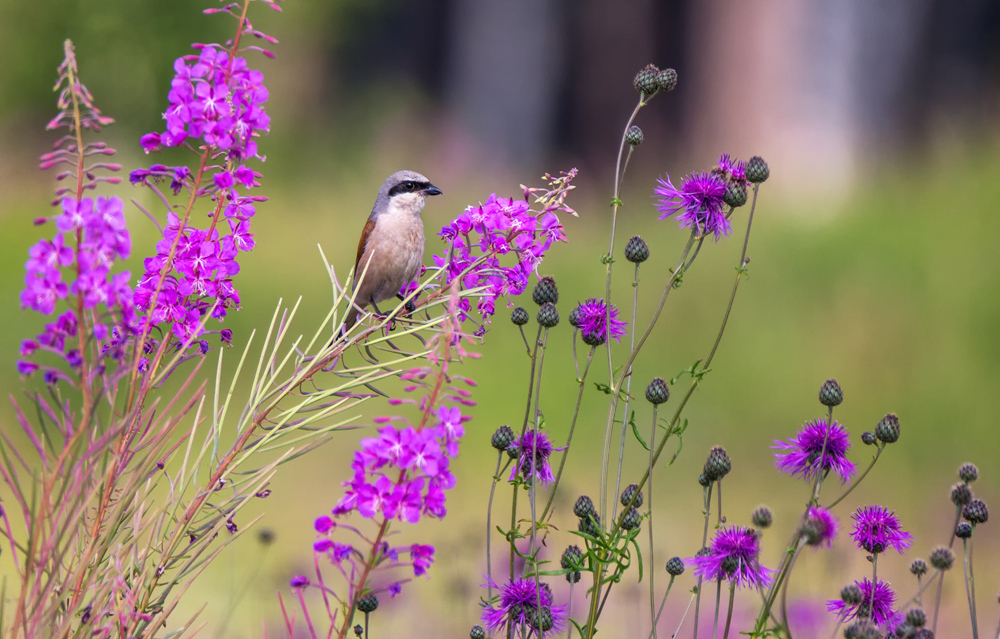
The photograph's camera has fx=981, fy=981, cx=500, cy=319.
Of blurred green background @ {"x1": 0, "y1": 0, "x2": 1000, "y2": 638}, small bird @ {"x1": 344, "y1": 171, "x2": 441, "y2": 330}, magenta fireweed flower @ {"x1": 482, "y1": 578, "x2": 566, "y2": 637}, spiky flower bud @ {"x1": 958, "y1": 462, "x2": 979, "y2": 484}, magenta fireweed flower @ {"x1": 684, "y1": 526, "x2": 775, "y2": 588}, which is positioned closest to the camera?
magenta fireweed flower @ {"x1": 684, "y1": 526, "x2": 775, "y2": 588}

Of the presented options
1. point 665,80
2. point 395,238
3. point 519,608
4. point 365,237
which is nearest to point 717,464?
point 519,608

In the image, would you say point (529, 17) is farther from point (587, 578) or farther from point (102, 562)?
point (102, 562)

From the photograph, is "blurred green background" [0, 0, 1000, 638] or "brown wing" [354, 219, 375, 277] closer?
"brown wing" [354, 219, 375, 277]

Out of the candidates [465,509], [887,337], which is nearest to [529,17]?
[887,337]

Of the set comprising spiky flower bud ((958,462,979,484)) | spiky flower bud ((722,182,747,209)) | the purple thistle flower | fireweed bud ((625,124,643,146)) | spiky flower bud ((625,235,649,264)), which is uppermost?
fireweed bud ((625,124,643,146))

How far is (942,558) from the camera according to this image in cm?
226

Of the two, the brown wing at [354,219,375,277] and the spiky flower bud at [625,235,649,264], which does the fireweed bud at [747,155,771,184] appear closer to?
the spiky flower bud at [625,235,649,264]

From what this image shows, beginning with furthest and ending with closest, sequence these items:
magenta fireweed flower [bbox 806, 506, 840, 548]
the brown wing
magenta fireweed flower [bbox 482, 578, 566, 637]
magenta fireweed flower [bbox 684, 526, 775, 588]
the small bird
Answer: the brown wing → the small bird → magenta fireweed flower [bbox 482, 578, 566, 637] → magenta fireweed flower [bbox 684, 526, 775, 588] → magenta fireweed flower [bbox 806, 506, 840, 548]

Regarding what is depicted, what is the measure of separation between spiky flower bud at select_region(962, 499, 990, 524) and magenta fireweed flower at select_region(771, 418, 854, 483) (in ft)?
1.14

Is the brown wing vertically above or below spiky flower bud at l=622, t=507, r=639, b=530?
above

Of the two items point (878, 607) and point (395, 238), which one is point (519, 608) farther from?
point (395, 238)

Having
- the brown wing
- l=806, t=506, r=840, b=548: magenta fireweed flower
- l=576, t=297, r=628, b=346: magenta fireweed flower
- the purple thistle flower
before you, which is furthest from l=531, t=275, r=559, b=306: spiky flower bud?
the brown wing

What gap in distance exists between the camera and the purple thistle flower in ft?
7.61

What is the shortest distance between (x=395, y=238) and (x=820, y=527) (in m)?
2.24
